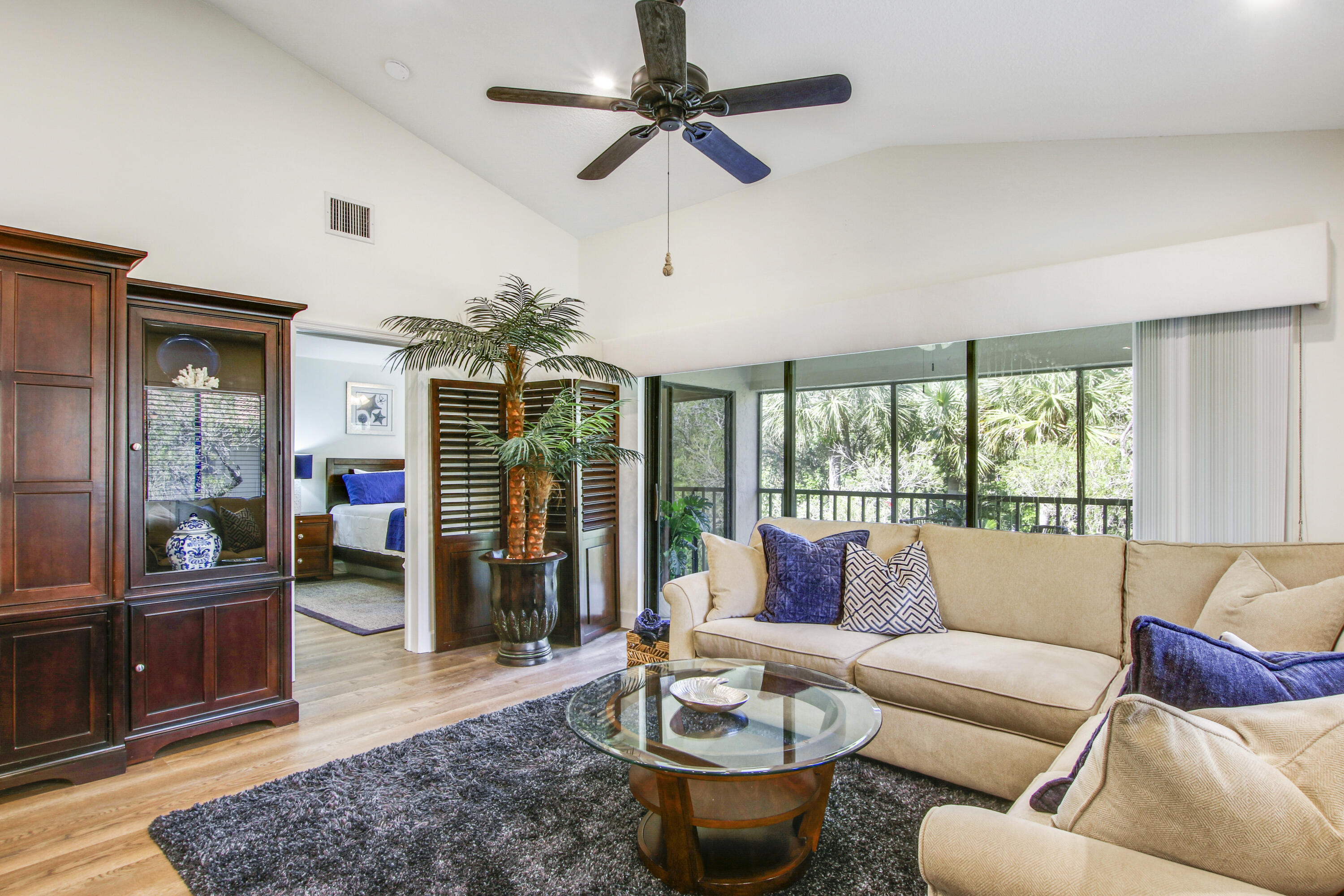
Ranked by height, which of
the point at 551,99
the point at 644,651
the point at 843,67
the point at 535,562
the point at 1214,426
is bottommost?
the point at 644,651

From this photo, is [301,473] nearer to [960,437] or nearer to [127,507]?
[127,507]

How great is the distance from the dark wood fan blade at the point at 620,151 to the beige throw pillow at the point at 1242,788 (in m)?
2.20

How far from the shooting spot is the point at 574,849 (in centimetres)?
207

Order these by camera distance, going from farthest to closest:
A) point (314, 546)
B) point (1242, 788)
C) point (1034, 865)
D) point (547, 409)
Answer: point (314, 546) → point (547, 409) → point (1034, 865) → point (1242, 788)

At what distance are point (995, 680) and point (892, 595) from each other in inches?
26.0

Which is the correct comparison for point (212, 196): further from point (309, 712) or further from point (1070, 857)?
point (1070, 857)

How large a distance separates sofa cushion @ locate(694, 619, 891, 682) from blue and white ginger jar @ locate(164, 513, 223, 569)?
221 cm

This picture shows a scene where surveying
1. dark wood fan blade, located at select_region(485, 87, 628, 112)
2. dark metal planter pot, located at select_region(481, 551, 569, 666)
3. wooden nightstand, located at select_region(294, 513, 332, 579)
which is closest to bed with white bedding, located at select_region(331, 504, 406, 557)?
wooden nightstand, located at select_region(294, 513, 332, 579)

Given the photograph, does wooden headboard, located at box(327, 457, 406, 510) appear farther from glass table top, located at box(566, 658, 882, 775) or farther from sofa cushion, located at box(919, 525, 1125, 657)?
sofa cushion, located at box(919, 525, 1125, 657)

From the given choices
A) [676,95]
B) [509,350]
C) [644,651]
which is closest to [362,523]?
[509,350]

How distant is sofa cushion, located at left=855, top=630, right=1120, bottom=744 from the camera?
7.16ft

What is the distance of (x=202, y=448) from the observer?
3055mm

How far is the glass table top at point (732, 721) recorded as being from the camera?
5.81 feet

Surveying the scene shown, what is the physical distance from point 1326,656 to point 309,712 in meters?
3.70
